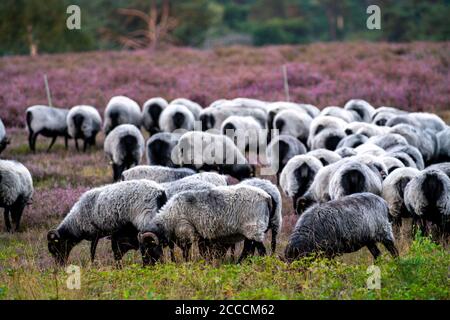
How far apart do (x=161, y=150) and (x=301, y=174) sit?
350cm

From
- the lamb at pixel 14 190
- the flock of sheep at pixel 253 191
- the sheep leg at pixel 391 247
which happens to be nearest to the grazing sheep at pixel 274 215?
the flock of sheep at pixel 253 191

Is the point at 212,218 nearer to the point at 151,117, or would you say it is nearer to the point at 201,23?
the point at 151,117

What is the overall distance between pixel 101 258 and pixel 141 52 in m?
26.6

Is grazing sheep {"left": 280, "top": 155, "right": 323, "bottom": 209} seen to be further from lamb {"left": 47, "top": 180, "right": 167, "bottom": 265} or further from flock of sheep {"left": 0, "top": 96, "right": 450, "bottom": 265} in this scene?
lamb {"left": 47, "top": 180, "right": 167, "bottom": 265}

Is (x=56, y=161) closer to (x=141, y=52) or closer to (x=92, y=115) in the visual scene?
(x=92, y=115)

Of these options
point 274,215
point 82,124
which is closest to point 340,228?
point 274,215

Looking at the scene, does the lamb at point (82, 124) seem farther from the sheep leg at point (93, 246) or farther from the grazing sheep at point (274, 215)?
the grazing sheep at point (274, 215)

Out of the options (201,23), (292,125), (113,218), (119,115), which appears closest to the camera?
(113,218)

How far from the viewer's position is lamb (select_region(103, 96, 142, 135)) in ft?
66.9

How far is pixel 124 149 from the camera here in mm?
16078

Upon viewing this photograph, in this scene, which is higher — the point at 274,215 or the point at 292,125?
the point at 292,125

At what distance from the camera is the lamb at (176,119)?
19.8 meters

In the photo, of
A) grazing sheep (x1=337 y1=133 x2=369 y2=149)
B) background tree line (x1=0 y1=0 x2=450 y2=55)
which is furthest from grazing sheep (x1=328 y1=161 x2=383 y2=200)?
background tree line (x1=0 y1=0 x2=450 y2=55)

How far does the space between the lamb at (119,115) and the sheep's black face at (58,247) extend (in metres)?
10.1
